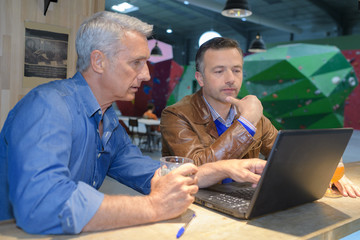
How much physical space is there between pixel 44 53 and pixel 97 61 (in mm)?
1496

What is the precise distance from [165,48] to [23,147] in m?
12.1

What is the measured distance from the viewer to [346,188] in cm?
128

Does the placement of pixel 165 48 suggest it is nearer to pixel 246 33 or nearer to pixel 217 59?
pixel 246 33

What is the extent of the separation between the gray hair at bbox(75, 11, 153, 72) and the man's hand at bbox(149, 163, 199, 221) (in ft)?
1.76

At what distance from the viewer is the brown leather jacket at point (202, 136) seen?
4.66 ft

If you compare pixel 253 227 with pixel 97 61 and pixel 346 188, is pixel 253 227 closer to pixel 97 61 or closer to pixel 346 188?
pixel 346 188

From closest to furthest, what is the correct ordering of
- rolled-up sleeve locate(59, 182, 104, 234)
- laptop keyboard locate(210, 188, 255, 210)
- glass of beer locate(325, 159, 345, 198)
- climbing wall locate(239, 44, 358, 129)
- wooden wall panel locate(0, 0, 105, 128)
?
rolled-up sleeve locate(59, 182, 104, 234), laptop keyboard locate(210, 188, 255, 210), glass of beer locate(325, 159, 345, 198), wooden wall panel locate(0, 0, 105, 128), climbing wall locate(239, 44, 358, 129)

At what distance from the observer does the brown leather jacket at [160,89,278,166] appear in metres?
1.42

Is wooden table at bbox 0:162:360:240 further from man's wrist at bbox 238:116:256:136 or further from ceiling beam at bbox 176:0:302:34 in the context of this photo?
ceiling beam at bbox 176:0:302:34

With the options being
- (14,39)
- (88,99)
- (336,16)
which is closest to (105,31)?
(88,99)

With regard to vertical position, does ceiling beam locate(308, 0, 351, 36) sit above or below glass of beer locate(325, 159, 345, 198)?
above

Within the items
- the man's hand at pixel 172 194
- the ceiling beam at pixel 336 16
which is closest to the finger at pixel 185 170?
the man's hand at pixel 172 194

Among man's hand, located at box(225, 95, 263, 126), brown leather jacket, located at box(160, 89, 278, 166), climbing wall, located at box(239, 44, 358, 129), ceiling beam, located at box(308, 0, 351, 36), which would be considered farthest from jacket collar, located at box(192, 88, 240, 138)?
ceiling beam, located at box(308, 0, 351, 36)

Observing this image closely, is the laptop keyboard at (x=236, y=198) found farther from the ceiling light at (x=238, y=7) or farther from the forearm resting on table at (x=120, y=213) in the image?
the ceiling light at (x=238, y=7)
